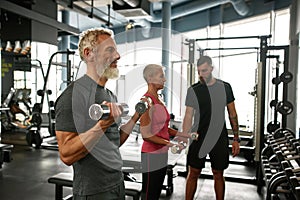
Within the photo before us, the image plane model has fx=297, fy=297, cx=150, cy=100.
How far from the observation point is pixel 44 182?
3.36 meters

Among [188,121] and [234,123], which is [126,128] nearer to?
[188,121]

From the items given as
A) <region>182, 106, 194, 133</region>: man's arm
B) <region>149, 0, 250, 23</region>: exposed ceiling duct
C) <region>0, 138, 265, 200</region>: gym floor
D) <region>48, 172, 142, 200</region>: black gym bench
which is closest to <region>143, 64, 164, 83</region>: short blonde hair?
<region>182, 106, 194, 133</region>: man's arm

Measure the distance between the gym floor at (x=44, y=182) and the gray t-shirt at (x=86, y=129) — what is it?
1.90 meters

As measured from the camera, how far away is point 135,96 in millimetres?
1076

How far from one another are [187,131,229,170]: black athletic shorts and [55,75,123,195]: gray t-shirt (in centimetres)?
118

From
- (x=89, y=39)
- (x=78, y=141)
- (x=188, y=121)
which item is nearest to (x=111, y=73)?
(x=89, y=39)

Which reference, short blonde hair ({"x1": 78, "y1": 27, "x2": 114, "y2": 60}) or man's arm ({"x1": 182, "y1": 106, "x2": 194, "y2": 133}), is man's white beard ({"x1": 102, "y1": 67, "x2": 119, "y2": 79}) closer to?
short blonde hair ({"x1": 78, "y1": 27, "x2": 114, "y2": 60})

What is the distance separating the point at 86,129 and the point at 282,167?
179cm

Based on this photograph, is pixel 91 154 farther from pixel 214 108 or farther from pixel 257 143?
pixel 257 143

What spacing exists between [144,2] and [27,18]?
92.7 inches

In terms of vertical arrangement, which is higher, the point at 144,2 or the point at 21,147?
the point at 144,2

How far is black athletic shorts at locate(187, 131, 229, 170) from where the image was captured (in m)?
2.24

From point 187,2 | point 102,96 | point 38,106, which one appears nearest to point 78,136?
point 102,96

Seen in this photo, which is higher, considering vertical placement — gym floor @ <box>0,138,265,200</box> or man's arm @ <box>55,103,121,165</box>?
man's arm @ <box>55,103,121,165</box>
